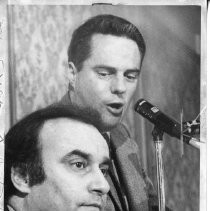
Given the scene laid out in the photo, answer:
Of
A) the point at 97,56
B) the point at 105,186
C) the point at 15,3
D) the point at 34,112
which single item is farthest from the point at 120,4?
the point at 105,186

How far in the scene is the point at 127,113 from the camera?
6.06 ft

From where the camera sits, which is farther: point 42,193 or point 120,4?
point 120,4

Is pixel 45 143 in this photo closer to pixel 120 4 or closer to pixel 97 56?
pixel 97 56

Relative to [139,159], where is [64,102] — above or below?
above

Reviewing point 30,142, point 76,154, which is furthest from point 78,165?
point 30,142

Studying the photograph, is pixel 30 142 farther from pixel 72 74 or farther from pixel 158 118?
pixel 158 118

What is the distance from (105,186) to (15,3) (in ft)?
2.69

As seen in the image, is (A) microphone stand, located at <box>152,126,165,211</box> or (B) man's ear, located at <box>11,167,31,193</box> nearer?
(B) man's ear, located at <box>11,167,31,193</box>

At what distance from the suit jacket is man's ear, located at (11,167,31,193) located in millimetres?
315

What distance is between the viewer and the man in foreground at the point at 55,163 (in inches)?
68.4

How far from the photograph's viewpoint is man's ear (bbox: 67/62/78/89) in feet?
5.97

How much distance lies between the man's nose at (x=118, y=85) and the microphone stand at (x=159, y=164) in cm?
21

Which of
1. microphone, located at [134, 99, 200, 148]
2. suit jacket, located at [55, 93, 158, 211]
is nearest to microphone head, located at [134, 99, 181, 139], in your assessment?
microphone, located at [134, 99, 200, 148]

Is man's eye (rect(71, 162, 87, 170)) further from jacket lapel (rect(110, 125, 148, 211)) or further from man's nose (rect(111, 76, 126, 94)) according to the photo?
man's nose (rect(111, 76, 126, 94))
